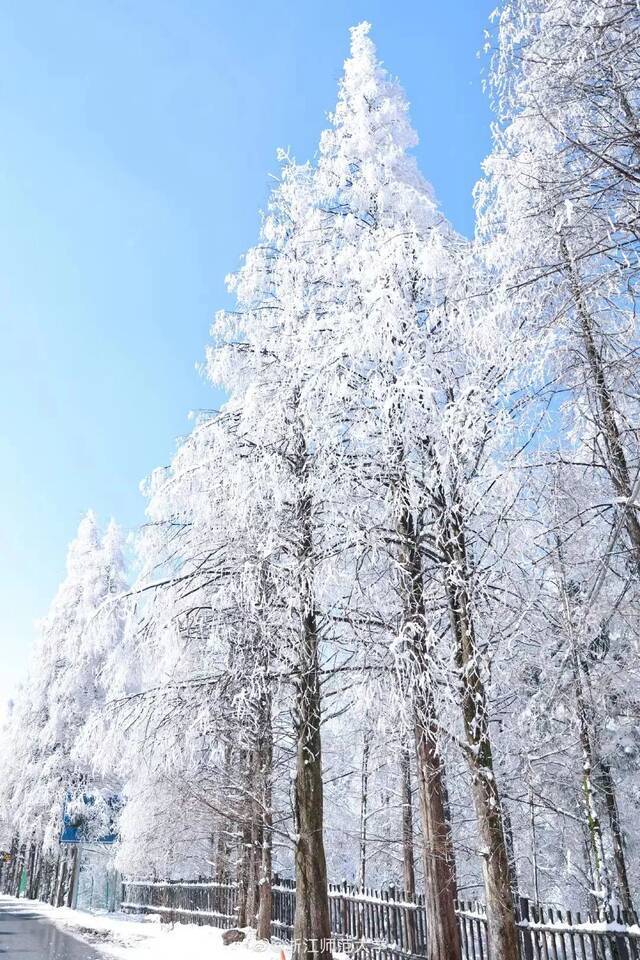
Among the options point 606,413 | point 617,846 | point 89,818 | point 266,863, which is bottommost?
point 266,863

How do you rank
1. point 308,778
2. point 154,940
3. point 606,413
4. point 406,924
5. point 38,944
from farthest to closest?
point 154,940 < point 38,944 < point 406,924 < point 308,778 < point 606,413

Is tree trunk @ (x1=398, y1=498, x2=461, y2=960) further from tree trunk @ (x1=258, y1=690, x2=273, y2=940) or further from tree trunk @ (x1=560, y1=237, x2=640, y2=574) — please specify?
tree trunk @ (x1=258, y1=690, x2=273, y2=940)

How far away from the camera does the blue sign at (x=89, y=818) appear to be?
27.1 meters

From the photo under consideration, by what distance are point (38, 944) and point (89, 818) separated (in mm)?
12352

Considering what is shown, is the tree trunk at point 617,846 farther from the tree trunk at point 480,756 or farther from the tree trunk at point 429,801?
the tree trunk at point 480,756

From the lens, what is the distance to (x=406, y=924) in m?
11.2

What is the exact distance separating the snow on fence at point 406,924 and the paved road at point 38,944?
394 centimetres

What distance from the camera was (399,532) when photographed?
873cm

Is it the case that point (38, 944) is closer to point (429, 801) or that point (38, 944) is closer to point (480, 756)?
point (429, 801)

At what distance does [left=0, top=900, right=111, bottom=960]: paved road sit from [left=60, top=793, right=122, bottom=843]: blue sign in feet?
11.3

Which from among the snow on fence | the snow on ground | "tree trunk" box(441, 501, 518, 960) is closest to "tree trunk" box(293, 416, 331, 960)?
"tree trunk" box(441, 501, 518, 960)

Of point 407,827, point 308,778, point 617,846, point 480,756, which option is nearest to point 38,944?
point 407,827

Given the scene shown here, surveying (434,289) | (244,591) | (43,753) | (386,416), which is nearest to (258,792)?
(244,591)

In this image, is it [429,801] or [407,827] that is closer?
[429,801]
